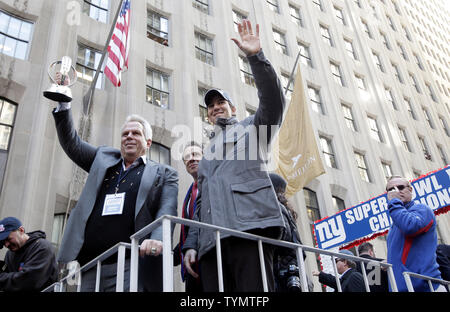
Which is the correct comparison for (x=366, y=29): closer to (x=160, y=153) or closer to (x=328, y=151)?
(x=328, y=151)

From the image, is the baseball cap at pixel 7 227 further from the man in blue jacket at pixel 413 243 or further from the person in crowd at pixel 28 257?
the man in blue jacket at pixel 413 243

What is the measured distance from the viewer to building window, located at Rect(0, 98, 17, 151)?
35.6 ft

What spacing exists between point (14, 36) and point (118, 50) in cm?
422

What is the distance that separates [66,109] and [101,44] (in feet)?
36.1

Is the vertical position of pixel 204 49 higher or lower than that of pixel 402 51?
lower

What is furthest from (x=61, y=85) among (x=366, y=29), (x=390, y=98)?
(x=366, y=29)

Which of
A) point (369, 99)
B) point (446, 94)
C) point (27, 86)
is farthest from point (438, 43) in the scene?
point (27, 86)

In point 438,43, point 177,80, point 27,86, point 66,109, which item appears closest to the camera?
point 66,109

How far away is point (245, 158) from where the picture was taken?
356 cm

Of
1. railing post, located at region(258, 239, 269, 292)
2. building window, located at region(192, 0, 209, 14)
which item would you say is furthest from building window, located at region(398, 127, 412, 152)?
railing post, located at region(258, 239, 269, 292)

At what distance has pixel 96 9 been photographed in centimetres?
1493

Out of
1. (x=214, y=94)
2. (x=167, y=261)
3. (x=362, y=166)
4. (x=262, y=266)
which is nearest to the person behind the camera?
→ (x=167, y=261)

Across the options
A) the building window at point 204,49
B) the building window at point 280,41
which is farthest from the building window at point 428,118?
the building window at point 204,49
